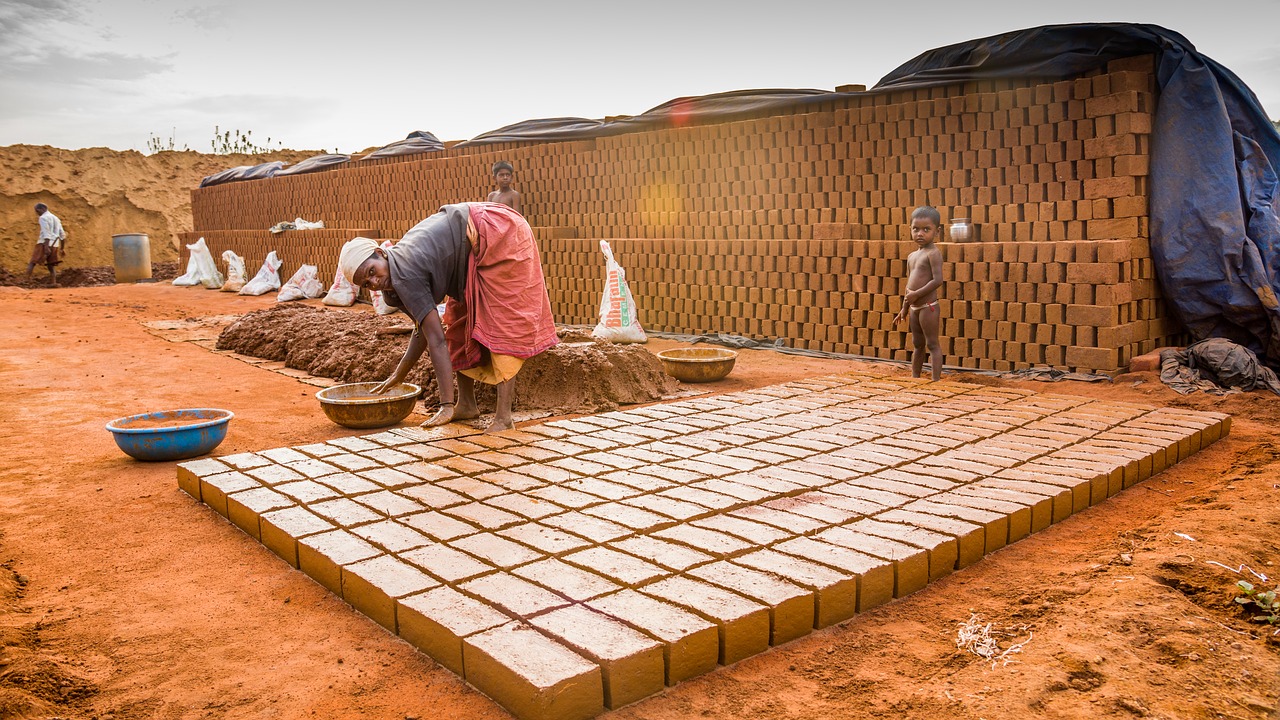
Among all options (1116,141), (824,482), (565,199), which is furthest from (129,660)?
(565,199)

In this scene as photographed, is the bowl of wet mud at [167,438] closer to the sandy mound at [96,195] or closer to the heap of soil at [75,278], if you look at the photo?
the heap of soil at [75,278]

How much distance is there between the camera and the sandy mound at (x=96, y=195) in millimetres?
24125

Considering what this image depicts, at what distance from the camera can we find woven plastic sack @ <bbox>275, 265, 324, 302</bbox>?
45.7 ft

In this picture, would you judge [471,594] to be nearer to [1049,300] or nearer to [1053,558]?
[1053,558]

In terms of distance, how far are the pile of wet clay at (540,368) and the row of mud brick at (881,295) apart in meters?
2.22

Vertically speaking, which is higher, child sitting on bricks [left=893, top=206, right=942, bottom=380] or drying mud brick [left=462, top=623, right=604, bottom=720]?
child sitting on bricks [left=893, top=206, right=942, bottom=380]

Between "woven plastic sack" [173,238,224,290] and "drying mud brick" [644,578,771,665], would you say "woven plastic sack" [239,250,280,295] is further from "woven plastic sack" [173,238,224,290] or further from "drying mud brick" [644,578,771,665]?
"drying mud brick" [644,578,771,665]

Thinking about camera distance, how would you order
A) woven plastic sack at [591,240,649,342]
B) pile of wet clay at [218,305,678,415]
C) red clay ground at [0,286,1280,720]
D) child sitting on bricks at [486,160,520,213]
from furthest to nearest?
child sitting on bricks at [486,160,520,213] → woven plastic sack at [591,240,649,342] → pile of wet clay at [218,305,678,415] → red clay ground at [0,286,1280,720]

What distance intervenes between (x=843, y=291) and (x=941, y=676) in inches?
224

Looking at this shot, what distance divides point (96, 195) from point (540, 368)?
25.8 metres

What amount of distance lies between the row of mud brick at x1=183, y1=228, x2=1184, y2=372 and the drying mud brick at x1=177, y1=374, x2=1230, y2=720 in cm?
132

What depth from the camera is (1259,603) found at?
2.48m

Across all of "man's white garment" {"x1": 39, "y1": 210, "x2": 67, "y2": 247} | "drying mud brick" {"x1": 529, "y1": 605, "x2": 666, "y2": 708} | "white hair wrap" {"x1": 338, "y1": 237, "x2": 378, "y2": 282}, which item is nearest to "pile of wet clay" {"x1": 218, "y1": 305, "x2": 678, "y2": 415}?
"white hair wrap" {"x1": 338, "y1": 237, "x2": 378, "y2": 282}

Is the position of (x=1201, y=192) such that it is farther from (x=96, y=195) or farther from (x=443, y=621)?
(x=96, y=195)
